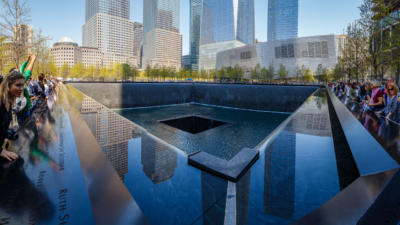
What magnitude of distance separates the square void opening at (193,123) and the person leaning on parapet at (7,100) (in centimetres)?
944

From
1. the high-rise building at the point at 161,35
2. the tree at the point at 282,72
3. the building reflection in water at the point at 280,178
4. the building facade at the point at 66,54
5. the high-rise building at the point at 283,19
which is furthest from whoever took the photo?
the high-rise building at the point at 161,35

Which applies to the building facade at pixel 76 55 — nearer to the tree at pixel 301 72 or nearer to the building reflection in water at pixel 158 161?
the tree at pixel 301 72

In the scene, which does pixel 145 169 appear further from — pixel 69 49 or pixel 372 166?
pixel 69 49

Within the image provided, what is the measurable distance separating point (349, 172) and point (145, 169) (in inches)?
63.9

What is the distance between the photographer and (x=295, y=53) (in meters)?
47.4

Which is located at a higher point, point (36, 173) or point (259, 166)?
point (36, 173)

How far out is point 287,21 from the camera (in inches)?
3068

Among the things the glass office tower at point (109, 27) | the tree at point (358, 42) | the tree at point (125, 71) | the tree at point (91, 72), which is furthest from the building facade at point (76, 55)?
the tree at point (358, 42)

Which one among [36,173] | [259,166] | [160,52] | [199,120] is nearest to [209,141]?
[199,120]

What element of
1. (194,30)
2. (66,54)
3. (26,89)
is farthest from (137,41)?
(26,89)

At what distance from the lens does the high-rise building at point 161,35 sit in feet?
327

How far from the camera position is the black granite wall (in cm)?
1416

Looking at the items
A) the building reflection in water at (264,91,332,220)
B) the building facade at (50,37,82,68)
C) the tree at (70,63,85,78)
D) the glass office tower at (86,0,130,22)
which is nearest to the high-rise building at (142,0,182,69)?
the glass office tower at (86,0,130,22)

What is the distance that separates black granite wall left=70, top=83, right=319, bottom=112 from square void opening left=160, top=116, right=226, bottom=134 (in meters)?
4.99
